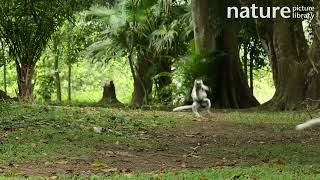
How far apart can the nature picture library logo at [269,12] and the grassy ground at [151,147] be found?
407 centimetres

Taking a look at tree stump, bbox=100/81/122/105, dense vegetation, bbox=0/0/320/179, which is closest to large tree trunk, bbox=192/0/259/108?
dense vegetation, bbox=0/0/320/179

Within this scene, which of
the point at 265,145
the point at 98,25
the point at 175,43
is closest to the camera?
the point at 265,145

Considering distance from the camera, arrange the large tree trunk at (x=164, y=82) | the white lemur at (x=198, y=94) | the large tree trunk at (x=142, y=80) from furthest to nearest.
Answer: the large tree trunk at (x=142, y=80), the large tree trunk at (x=164, y=82), the white lemur at (x=198, y=94)

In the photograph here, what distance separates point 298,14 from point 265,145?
26.1 feet

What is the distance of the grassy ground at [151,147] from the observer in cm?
755

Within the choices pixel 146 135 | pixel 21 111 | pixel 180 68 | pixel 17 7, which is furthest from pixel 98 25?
pixel 146 135

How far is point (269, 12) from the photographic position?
18.4m

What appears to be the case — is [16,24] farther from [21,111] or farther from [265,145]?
[265,145]

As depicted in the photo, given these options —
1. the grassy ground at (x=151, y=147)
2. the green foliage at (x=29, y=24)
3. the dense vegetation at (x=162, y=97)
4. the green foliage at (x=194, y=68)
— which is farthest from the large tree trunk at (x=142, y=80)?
the grassy ground at (x=151, y=147)

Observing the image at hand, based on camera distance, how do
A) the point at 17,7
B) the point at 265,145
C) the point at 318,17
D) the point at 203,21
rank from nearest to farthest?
the point at 318,17 → the point at 265,145 → the point at 17,7 → the point at 203,21

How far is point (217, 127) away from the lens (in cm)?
1294

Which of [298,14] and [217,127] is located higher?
[298,14]

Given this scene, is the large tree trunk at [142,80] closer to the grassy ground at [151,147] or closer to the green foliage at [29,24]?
the green foliage at [29,24]

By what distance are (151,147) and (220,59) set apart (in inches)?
405
